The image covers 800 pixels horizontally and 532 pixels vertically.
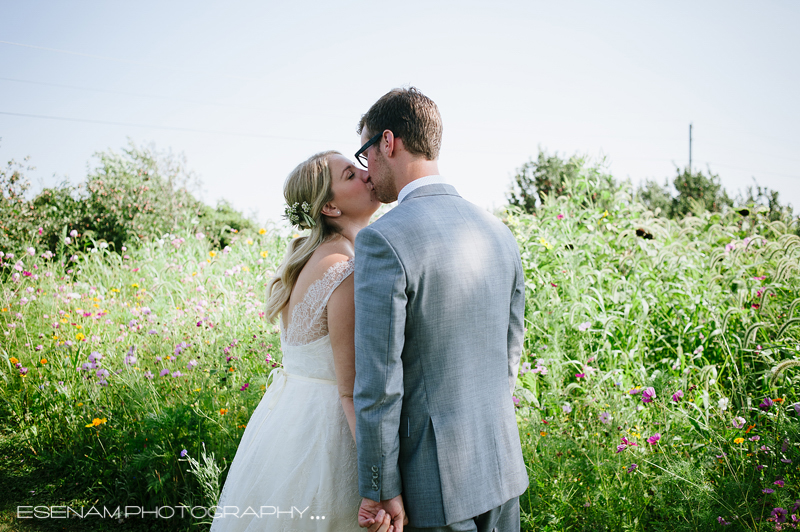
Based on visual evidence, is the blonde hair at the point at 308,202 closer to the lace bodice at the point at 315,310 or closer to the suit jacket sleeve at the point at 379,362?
the lace bodice at the point at 315,310

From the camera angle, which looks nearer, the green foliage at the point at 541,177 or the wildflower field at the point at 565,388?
the wildflower field at the point at 565,388

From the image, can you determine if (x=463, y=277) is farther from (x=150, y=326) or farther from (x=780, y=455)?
(x=150, y=326)

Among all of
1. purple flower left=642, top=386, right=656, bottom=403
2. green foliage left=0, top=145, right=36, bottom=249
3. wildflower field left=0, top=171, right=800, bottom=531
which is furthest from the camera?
green foliage left=0, top=145, right=36, bottom=249

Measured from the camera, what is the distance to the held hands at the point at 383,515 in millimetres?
1420

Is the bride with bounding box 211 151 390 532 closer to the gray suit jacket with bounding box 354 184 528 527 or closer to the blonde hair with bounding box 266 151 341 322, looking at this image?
the blonde hair with bounding box 266 151 341 322

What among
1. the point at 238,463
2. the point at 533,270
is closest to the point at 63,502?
the point at 238,463

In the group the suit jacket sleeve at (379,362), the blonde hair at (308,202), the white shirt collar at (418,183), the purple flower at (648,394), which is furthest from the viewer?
the purple flower at (648,394)

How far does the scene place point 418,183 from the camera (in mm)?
1614

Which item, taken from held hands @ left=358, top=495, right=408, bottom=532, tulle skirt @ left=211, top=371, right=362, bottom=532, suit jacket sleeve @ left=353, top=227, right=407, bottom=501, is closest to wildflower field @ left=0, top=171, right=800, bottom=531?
tulle skirt @ left=211, top=371, right=362, bottom=532

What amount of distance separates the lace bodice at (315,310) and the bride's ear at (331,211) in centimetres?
26

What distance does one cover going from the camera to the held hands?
1420 mm

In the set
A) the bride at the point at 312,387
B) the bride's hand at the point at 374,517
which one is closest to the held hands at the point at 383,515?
the bride's hand at the point at 374,517

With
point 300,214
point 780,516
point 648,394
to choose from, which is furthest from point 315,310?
point 780,516

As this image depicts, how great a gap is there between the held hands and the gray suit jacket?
→ 1.4 inches
